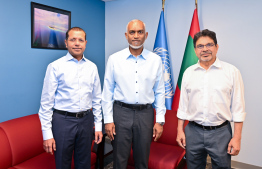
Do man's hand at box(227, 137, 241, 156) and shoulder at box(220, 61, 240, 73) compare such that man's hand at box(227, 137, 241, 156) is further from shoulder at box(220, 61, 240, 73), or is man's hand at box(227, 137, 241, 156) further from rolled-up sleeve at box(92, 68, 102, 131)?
rolled-up sleeve at box(92, 68, 102, 131)

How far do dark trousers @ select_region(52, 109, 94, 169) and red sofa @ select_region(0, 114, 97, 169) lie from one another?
0.47 m

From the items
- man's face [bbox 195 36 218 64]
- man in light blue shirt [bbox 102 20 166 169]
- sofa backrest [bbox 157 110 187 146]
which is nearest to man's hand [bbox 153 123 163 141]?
man in light blue shirt [bbox 102 20 166 169]

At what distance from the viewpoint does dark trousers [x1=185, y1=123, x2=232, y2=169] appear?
1.62 meters

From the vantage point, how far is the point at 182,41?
333 centimetres

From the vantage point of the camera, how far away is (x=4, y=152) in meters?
2.04

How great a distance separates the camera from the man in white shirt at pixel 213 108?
162cm

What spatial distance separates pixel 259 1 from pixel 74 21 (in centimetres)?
270

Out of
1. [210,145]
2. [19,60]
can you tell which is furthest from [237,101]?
[19,60]

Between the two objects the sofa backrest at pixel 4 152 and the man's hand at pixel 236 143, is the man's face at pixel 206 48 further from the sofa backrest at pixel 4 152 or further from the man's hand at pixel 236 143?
the sofa backrest at pixel 4 152

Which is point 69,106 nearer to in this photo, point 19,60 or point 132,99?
point 132,99

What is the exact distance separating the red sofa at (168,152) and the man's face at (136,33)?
135 cm

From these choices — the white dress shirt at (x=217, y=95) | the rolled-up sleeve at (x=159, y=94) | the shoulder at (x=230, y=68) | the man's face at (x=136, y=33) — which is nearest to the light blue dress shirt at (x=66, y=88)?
the man's face at (x=136, y=33)

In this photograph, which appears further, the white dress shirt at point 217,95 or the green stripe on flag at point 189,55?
the green stripe on flag at point 189,55

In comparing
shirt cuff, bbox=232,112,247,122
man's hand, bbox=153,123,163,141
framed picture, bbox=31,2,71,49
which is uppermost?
framed picture, bbox=31,2,71,49
